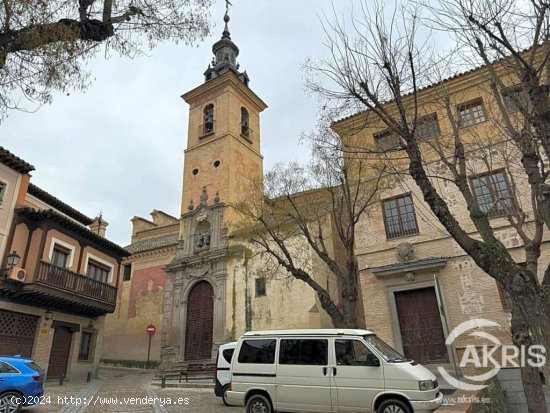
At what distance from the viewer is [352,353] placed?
771 cm

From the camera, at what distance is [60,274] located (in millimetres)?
17578

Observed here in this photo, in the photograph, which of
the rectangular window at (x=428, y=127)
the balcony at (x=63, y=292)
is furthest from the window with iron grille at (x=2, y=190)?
the rectangular window at (x=428, y=127)

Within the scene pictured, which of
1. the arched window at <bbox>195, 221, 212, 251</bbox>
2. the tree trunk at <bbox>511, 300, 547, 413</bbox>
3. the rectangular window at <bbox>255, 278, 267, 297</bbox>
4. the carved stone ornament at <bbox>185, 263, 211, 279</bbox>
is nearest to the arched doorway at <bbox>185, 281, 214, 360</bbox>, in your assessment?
the carved stone ornament at <bbox>185, 263, 211, 279</bbox>

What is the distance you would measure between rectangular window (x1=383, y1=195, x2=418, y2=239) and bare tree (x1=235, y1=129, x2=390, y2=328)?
90 centimetres

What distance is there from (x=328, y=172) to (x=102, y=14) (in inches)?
311

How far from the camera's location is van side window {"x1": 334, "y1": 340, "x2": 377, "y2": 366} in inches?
296

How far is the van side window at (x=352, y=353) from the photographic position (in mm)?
7520

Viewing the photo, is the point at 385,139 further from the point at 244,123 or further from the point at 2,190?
the point at 2,190

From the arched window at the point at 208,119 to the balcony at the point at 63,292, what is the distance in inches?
515

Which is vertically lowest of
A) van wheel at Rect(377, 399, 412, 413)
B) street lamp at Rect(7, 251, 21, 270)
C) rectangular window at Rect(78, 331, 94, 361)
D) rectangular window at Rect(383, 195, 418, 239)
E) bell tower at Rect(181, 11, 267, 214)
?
van wheel at Rect(377, 399, 412, 413)

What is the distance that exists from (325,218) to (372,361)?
10.8m

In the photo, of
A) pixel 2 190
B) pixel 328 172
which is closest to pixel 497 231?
pixel 328 172

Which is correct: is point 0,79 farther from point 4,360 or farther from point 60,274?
point 60,274

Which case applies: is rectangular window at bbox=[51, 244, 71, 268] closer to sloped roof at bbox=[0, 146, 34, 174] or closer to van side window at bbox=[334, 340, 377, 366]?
sloped roof at bbox=[0, 146, 34, 174]
